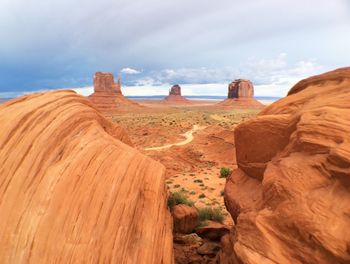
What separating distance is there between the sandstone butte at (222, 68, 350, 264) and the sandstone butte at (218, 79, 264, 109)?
133062mm

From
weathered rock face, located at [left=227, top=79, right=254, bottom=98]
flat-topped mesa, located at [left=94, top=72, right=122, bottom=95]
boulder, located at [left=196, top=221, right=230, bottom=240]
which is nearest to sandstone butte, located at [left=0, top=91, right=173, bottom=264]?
boulder, located at [left=196, top=221, right=230, bottom=240]

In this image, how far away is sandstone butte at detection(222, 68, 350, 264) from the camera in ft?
16.3

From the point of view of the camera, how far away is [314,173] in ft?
18.7

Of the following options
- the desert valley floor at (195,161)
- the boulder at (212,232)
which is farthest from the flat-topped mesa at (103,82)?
the boulder at (212,232)

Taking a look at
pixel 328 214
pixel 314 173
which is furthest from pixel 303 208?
pixel 314 173

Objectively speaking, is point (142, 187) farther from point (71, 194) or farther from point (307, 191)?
point (307, 191)

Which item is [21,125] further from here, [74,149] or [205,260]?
[205,260]

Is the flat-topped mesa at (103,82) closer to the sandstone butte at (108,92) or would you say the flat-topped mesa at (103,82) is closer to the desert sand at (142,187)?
the sandstone butte at (108,92)

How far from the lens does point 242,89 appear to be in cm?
14200

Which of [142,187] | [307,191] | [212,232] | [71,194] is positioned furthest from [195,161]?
[307,191]

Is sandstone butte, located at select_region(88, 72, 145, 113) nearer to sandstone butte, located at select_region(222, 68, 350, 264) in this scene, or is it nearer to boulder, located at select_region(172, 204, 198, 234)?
boulder, located at select_region(172, 204, 198, 234)

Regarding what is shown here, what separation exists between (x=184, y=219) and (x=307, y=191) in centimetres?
715

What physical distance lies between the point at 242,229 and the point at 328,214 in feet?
6.68

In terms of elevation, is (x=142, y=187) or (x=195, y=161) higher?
(x=142, y=187)
